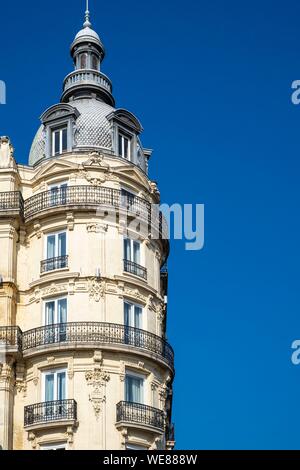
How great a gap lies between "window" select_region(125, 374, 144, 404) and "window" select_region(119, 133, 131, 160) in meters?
12.4

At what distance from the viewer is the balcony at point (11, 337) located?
46.6m

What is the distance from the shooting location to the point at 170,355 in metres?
49.6

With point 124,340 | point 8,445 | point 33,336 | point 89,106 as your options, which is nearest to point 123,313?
point 124,340

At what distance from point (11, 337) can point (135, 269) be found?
7.11 metres

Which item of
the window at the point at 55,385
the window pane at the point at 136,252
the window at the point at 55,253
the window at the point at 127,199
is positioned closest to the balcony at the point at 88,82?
the window at the point at 127,199

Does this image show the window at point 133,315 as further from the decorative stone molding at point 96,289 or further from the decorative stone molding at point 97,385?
the decorative stone molding at point 97,385

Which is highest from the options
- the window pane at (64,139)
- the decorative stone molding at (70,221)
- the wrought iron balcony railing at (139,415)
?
the window pane at (64,139)

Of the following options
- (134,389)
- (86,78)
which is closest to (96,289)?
(134,389)

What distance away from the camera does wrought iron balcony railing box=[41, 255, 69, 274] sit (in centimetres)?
4859

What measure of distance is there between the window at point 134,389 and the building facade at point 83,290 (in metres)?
0.05

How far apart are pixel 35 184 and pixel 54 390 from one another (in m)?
11.6

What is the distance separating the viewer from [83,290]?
157 ft

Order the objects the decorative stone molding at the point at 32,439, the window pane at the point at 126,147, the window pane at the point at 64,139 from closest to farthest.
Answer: the decorative stone molding at the point at 32,439 < the window pane at the point at 64,139 < the window pane at the point at 126,147

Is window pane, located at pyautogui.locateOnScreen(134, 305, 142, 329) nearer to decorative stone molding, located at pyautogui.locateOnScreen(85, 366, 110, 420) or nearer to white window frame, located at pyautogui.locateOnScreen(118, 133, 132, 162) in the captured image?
decorative stone molding, located at pyautogui.locateOnScreen(85, 366, 110, 420)
